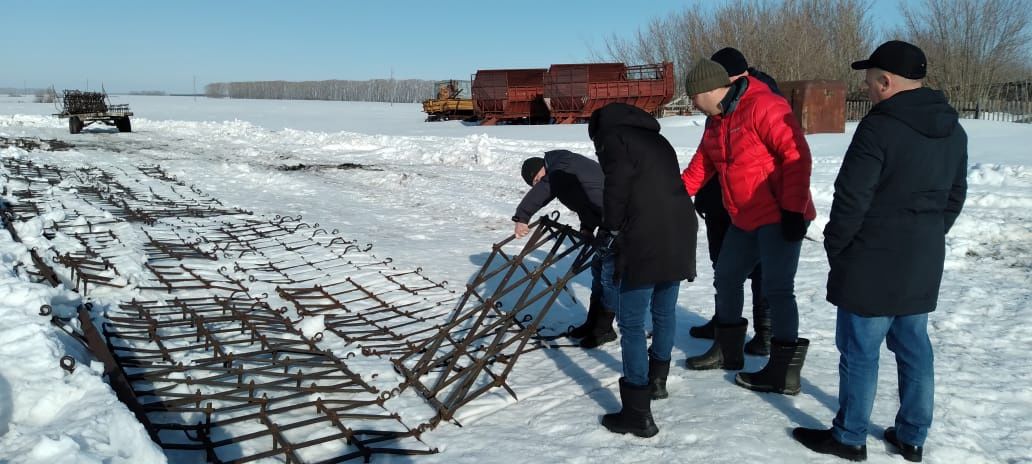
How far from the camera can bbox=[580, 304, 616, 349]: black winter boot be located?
4273 mm

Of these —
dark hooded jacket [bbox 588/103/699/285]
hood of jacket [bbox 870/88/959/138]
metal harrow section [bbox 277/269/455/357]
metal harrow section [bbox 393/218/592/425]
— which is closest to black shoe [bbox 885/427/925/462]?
dark hooded jacket [bbox 588/103/699/285]

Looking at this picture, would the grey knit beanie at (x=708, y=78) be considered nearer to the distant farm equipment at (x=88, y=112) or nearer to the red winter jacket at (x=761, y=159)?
the red winter jacket at (x=761, y=159)

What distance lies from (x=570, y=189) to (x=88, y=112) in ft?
84.6

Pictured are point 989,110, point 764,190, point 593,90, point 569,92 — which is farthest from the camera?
point 569,92

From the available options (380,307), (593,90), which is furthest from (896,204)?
(593,90)

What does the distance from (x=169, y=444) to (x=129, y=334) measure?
162 centimetres

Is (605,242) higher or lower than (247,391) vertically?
higher

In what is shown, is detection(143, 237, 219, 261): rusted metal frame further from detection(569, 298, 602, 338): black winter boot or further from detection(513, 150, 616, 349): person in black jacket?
detection(513, 150, 616, 349): person in black jacket

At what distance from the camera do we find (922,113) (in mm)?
2465

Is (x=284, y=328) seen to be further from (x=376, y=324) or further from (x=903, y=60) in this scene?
(x=903, y=60)

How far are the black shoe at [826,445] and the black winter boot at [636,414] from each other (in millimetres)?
580

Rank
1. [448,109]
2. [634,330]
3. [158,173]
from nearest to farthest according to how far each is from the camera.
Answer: [634,330] → [158,173] → [448,109]

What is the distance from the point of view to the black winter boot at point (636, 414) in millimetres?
3055

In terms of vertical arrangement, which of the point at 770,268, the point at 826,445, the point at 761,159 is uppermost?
the point at 761,159
